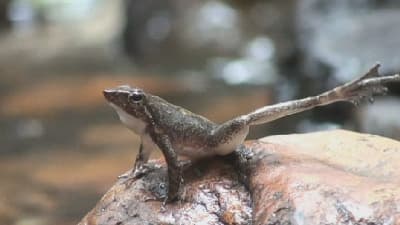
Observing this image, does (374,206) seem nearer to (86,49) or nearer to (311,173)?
(311,173)

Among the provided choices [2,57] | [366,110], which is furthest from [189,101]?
[2,57]

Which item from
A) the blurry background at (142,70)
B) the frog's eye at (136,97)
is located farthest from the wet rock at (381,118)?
the frog's eye at (136,97)

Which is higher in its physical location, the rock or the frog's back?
the frog's back

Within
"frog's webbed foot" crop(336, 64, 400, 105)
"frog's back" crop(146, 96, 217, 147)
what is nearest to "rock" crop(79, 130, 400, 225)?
"frog's back" crop(146, 96, 217, 147)

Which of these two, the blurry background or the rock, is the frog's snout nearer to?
the rock

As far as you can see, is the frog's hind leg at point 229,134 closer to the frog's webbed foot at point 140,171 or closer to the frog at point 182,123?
the frog at point 182,123

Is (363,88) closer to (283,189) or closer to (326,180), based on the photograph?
(326,180)

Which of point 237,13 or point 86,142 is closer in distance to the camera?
point 86,142
